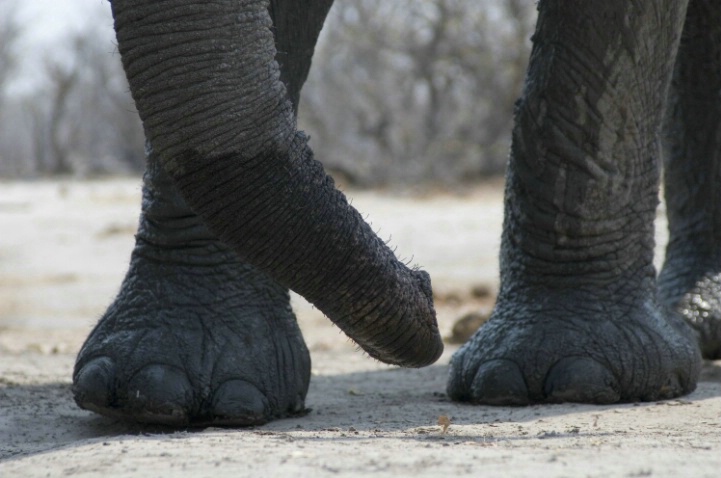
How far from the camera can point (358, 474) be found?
198cm

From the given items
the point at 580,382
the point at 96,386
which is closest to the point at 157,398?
the point at 96,386

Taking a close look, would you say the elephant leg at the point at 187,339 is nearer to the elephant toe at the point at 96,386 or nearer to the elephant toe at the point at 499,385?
the elephant toe at the point at 96,386

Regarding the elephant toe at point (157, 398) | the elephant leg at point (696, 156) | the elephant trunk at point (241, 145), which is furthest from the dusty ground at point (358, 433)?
the elephant leg at point (696, 156)

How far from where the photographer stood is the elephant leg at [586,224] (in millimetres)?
3227

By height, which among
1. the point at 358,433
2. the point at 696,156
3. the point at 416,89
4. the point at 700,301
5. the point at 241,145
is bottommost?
the point at 358,433

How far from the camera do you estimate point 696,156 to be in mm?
4398

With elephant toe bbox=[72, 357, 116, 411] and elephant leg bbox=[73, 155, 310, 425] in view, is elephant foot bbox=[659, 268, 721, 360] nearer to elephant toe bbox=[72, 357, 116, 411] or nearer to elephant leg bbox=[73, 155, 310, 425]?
elephant leg bbox=[73, 155, 310, 425]

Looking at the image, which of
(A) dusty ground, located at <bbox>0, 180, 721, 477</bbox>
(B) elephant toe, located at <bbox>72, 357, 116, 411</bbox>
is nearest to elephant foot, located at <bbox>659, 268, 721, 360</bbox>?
(A) dusty ground, located at <bbox>0, 180, 721, 477</bbox>

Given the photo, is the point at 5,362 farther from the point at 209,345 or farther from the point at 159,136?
the point at 159,136

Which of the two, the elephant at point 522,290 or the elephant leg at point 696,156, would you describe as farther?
the elephant leg at point 696,156

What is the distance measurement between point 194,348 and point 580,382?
0.89 meters

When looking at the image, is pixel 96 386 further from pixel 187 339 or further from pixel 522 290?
pixel 522 290

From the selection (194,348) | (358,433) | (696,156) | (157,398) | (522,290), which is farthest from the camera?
(696,156)

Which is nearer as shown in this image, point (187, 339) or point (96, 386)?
point (96, 386)
